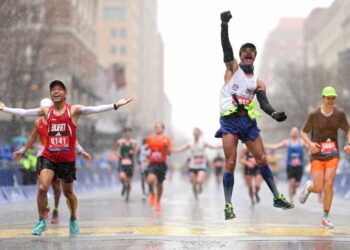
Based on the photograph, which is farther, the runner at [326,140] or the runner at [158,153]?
the runner at [158,153]

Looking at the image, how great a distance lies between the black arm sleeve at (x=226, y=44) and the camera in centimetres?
759

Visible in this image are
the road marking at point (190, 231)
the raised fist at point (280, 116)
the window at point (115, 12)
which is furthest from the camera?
the window at point (115, 12)

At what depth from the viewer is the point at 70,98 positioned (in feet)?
151

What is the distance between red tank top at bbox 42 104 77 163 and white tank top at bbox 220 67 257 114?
1.77 m

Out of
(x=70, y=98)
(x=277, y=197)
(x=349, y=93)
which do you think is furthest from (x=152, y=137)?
(x=349, y=93)

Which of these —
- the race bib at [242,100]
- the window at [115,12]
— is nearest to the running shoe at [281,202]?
the race bib at [242,100]

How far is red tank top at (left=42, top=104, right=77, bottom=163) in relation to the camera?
7.83 meters

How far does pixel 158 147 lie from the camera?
14664 mm

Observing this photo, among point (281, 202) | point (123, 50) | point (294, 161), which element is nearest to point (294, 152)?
point (294, 161)

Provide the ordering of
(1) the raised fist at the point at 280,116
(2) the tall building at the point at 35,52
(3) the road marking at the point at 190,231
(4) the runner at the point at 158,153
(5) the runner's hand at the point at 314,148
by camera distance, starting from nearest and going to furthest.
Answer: (1) the raised fist at the point at 280,116, (3) the road marking at the point at 190,231, (5) the runner's hand at the point at 314,148, (4) the runner at the point at 158,153, (2) the tall building at the point at 35,52

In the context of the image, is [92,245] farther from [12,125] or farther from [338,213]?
[12,125]

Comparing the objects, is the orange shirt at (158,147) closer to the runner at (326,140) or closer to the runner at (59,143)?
the runner at (326,140)

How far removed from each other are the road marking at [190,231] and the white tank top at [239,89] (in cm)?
151

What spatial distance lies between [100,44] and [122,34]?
411cm
